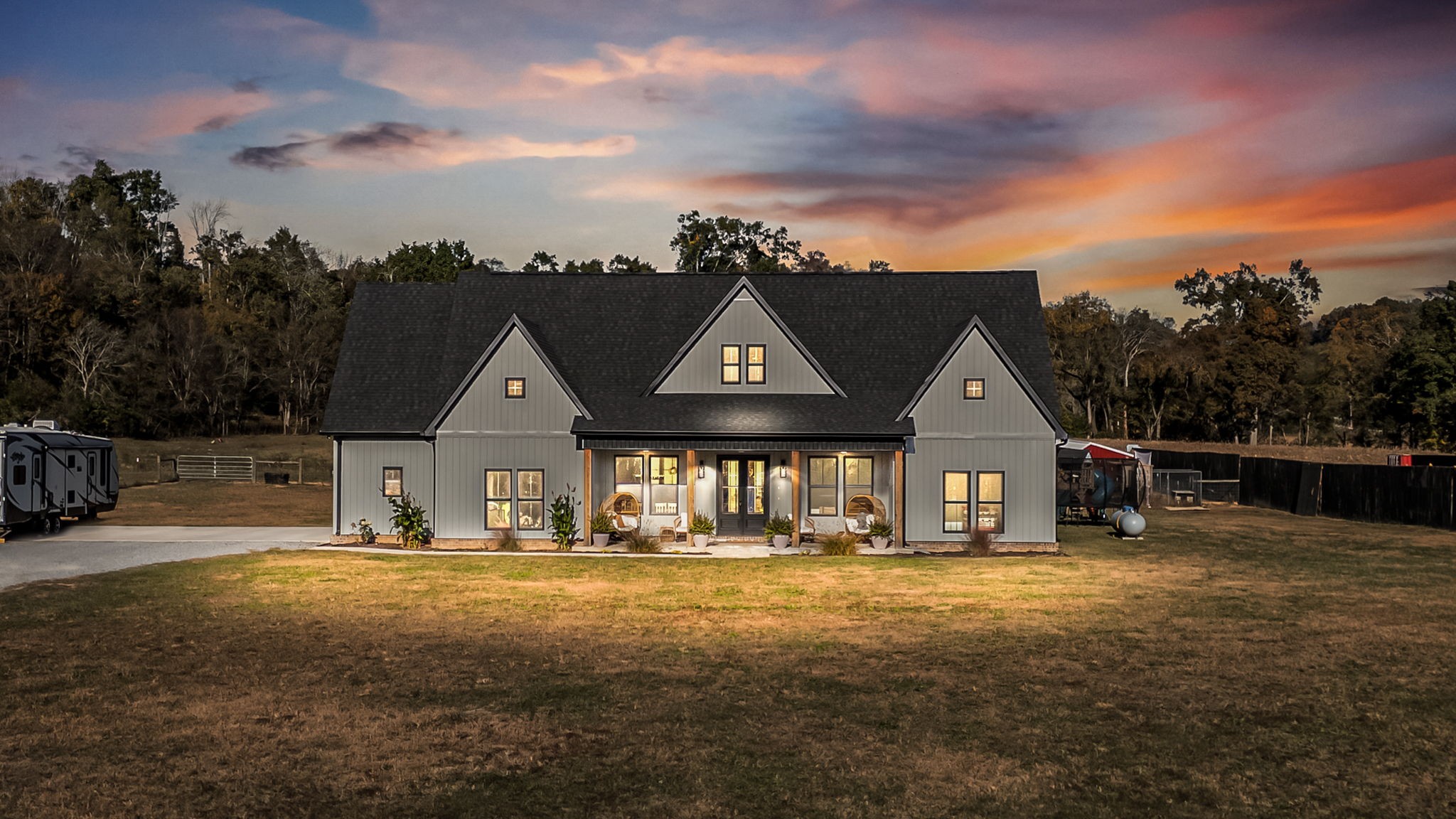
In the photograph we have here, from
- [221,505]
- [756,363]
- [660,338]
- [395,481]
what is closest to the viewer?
[395,481]

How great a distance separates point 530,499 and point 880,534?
9576 mm

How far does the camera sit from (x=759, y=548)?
2905 cm

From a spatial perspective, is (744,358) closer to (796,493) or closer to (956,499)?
(796,493)

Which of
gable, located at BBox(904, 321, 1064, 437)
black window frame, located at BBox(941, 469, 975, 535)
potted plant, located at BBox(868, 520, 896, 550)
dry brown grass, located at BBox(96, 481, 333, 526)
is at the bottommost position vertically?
dry brown grass, located at BBox(96, 481, 333, 526)

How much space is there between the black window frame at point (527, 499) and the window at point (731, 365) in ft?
19.0

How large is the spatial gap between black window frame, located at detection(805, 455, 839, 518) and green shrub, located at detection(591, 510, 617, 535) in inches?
218

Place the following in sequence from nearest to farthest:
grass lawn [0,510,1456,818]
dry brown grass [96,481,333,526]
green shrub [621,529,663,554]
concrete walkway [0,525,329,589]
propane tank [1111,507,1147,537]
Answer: grass lawn [0,510,1456,818] < concrete walkway [0,525,329,589] < green shrub [621,529,663,554] < propane tank [1111,507,1147,537] < dry brown grass [96,481,333,526]

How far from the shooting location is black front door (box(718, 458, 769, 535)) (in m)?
31.0

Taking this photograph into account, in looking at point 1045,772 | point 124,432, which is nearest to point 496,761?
point 1045,772

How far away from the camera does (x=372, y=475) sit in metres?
30.9

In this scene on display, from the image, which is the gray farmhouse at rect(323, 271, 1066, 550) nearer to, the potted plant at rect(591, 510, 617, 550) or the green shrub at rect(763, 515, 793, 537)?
the green shrub at rect(763, 515, 793, 537)

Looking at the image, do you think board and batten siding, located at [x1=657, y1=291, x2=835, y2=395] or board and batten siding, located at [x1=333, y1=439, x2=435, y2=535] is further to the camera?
board and batten siding, located at [x1=657, y1=291, x2=835, y2=395]

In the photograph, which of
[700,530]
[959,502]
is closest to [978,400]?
[959,502]

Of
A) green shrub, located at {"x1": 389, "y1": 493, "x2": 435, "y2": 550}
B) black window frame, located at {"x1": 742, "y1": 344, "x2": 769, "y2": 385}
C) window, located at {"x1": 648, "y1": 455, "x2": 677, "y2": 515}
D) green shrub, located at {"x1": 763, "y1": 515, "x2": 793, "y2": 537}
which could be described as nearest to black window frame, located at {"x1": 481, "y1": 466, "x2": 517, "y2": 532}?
green shrub, located at {"x1": 389, "y1": 493, "x2": 435, "y2": 550}
